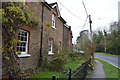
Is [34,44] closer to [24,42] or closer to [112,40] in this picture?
[24,42]

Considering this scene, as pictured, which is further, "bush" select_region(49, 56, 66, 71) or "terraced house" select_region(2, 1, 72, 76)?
"bush" select_region(49, 56, 66, 71)

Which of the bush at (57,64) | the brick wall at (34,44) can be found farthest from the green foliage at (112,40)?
the brick wall at (34,44)

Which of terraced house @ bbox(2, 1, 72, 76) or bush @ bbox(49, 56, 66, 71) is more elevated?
terraced house @ bbox(2, 1, 72, 76)

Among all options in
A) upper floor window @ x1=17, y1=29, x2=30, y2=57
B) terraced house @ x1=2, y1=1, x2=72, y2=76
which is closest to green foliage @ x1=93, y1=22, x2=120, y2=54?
terraced house @ x1=2, y1=1, x2=72, y2=76

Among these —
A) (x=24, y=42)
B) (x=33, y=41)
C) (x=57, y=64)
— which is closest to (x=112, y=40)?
(x=57, y=64)

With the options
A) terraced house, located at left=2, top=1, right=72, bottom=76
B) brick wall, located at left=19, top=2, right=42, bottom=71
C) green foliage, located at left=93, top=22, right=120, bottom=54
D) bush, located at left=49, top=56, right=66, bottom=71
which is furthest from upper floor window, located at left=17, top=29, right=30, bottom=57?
green foliage, located at left=93, top=22, right=120, bottom=54

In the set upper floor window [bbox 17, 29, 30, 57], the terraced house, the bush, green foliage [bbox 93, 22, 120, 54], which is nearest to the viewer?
the terraced house

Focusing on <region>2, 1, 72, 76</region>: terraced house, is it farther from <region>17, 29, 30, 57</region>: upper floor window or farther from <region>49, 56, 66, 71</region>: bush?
<region>49, 56, 66, 71</region>: bush

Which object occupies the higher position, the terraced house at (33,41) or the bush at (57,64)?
the terraced house at (33,41)

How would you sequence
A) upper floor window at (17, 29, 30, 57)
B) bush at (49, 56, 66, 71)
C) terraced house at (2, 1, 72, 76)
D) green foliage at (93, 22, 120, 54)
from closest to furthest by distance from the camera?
terraced house at (2, 1, 72, 76) → upper floor window at (17, 29, 30, 57) → bush at (49, 56, 66, 71) → green foliage at (93, 22, 120, 54)

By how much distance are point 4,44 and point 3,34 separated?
53 centimetres

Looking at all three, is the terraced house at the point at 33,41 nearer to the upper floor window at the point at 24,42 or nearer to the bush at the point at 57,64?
the upper floor window at the point at 24,42

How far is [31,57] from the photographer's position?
320 inches

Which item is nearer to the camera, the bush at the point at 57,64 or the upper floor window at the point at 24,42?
the upper floor window at the point at 24,42
